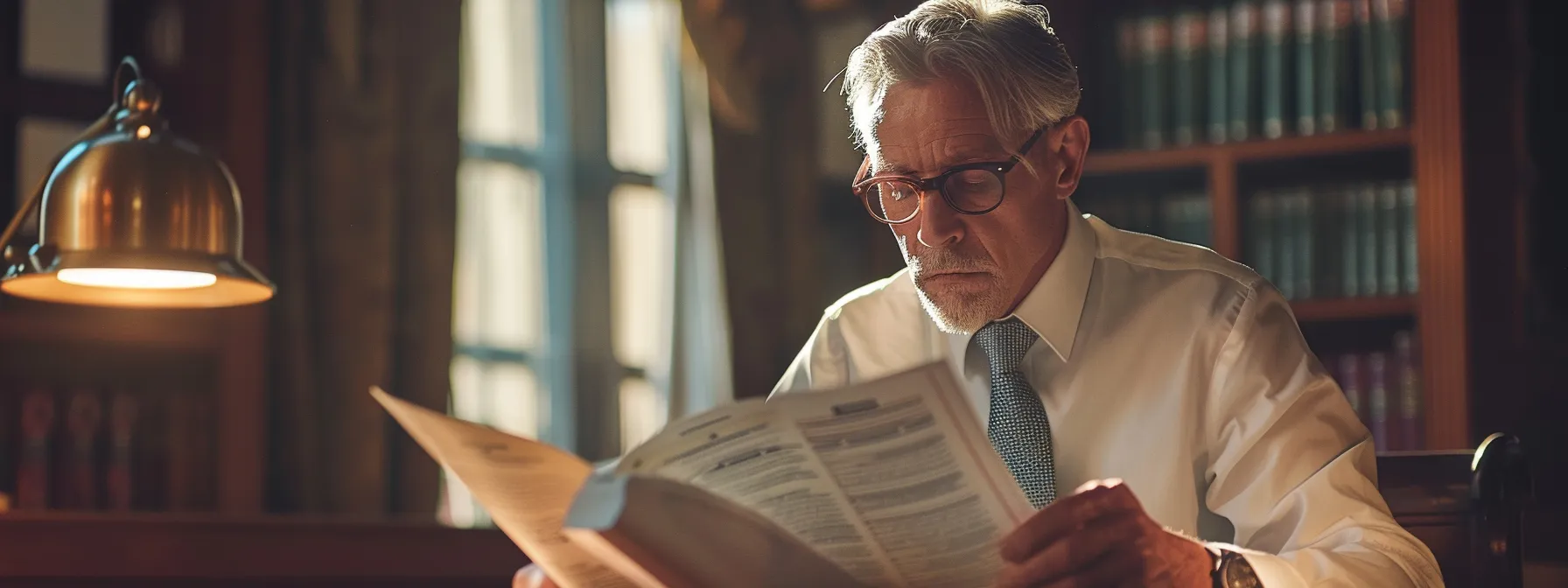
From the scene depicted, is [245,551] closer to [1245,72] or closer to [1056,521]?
[1056,521]

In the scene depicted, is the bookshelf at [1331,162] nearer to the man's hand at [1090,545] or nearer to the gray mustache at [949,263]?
the gray mustache at [949,263]

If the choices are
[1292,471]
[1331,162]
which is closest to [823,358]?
[1292,471]

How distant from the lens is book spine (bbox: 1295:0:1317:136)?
343 centimetres

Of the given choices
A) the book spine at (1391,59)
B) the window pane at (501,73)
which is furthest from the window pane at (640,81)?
the book spine at (1391,59)

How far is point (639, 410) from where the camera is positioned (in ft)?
12.5

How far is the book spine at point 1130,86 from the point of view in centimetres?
368

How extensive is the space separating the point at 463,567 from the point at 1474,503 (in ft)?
5.21

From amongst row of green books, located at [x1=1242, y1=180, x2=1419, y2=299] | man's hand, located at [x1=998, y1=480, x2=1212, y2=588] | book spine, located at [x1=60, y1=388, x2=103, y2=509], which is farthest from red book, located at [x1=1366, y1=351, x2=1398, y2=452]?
book spine, located at [x1=60, y1=388, x2=103, y2=509]

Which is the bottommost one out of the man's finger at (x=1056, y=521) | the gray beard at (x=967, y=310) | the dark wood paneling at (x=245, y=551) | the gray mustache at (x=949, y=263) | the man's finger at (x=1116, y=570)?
the dark wood paneling at (x=245, y=551)

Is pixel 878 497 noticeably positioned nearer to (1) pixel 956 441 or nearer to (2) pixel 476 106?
(1) pixel 956 441

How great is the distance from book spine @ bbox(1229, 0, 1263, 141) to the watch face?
2524 mm

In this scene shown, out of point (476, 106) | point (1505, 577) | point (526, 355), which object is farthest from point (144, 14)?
point (1505, 577)

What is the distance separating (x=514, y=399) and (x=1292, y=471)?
7.85 feet

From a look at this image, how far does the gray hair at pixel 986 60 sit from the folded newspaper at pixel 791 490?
63cm
